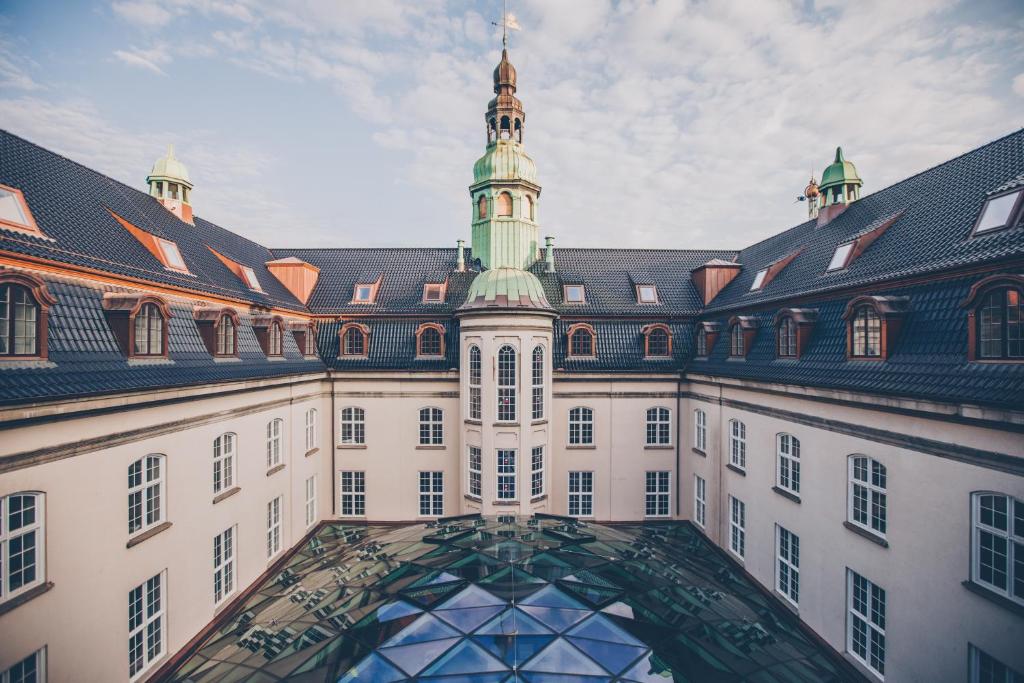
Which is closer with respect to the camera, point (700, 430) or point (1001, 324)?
point (1001, 324)

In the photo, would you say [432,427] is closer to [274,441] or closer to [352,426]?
[352,426]

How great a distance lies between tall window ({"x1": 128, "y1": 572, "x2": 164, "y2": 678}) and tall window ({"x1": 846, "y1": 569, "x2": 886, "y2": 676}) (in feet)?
59.7

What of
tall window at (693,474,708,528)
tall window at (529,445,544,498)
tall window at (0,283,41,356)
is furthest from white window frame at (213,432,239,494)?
tall window at (693,474,708,528)

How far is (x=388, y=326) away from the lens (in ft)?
78.2

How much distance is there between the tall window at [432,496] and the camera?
22734mm

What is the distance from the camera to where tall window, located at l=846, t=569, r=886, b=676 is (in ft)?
37.5

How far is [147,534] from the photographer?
1181cm

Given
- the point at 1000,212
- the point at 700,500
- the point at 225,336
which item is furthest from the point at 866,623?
the point at 225,336

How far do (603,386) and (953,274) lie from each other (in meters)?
14.0

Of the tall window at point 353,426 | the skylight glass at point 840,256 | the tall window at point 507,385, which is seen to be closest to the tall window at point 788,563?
the skylight glass at point 840,256

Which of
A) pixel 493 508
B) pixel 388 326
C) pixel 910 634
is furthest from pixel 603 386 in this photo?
pixel 910 634

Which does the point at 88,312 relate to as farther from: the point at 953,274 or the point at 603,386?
the point at 953,274

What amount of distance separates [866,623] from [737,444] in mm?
7394

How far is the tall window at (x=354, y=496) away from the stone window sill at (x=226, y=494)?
737 cm
